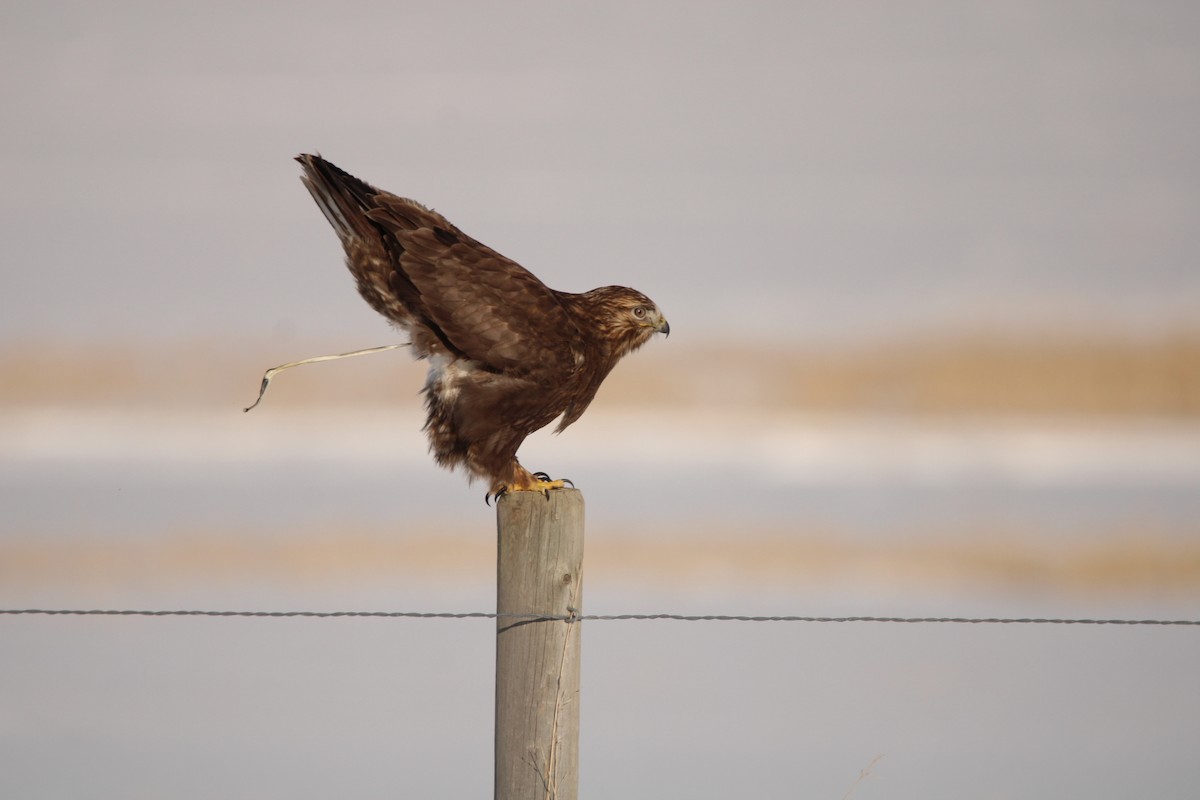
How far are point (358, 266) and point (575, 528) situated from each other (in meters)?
1.69

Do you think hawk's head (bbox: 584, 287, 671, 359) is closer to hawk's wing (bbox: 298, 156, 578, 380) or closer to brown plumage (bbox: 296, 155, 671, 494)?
brown plumage (bbox: 296, 155, 671, 494)

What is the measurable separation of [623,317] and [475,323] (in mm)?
578

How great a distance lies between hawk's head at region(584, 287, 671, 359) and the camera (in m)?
4.41

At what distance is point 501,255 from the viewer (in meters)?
4.36

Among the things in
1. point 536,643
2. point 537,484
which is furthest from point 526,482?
point 536,643

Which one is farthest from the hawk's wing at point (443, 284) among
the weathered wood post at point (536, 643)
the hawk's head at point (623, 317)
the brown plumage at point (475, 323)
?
the weathered wood post at point (536, 643)

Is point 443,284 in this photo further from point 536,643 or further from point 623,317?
point 536,643

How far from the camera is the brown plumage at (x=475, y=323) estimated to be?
4191mm

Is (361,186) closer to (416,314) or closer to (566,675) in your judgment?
(416,314)

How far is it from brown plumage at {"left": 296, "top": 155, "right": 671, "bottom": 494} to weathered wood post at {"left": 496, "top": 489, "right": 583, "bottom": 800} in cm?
103

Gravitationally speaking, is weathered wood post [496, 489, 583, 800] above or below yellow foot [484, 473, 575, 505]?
below

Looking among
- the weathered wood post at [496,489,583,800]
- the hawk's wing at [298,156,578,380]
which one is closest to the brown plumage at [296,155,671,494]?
the hawk's wing at [298,156,578,380]

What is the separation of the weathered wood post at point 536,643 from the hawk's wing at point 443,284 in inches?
45.2

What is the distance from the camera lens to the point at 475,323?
13.7 ft
